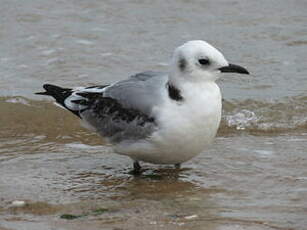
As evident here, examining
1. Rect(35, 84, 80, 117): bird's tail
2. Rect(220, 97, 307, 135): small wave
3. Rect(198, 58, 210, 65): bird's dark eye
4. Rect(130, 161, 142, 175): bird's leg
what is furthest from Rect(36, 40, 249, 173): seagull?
Rect(220, 97, 307, 135): small wave

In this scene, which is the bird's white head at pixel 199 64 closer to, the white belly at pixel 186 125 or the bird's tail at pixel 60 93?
the white belly at pixel 186 125

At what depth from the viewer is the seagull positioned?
6059 mm

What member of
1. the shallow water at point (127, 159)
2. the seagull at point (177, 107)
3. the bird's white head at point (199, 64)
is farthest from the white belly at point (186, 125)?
the shallow water at point (127, 159)

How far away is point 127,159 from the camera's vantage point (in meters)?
7.14

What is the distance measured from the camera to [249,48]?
1040 cm

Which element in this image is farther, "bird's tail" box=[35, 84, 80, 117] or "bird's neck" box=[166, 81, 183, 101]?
"bird's tail" box=[35, 84, 80, 117]

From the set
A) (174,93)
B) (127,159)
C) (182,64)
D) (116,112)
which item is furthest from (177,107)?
(127,159)

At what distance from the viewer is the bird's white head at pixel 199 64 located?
6102 millimetres

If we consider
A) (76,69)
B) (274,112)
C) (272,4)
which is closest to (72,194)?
(274,112)

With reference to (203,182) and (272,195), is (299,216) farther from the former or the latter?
(203,182)

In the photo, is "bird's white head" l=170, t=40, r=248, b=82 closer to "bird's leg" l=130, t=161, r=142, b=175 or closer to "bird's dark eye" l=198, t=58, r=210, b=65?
"bird's dark eye" l=198, t=58, r=210, b=65

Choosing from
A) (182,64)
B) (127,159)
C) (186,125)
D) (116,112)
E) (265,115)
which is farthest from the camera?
(265,115)

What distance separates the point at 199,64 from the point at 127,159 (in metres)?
1.36

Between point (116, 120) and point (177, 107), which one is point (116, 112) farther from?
point (177, 107)
